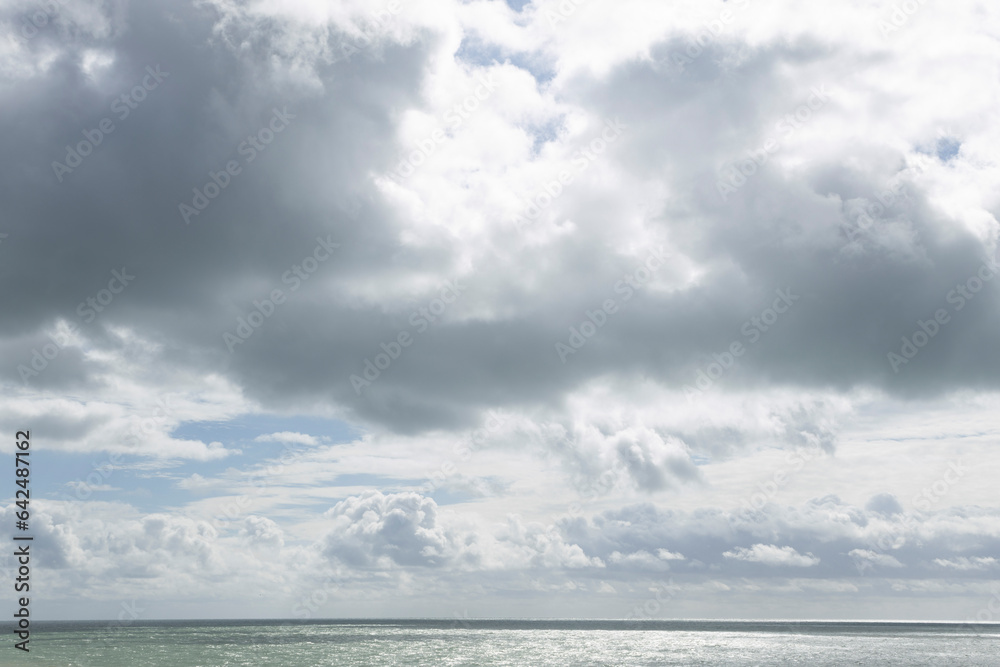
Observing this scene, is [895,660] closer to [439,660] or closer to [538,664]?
[538,664]

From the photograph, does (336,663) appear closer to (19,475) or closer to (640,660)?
(640,660)

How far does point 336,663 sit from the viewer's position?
101688 mm

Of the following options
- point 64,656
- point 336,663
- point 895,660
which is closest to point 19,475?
point 336,663

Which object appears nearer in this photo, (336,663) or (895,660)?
(336,663)

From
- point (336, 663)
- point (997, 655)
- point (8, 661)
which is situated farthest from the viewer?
Answer: point (997, 655)

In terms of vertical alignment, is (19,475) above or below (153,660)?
above

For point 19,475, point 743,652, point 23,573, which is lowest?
point 743,652

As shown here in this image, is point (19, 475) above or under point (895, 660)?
above

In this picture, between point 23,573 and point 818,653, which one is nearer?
point 23,573

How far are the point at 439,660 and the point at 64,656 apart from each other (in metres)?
54.1

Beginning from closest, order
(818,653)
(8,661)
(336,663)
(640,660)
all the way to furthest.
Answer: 1. (8,661)
2. (336,663)
3. (640,660)
4. (818,653)

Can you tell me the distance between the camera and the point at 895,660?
117500 millimetres

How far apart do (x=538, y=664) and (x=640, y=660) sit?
20.2 metres

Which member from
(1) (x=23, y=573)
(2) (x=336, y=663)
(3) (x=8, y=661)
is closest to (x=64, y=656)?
(3) (x=8, y=661)
